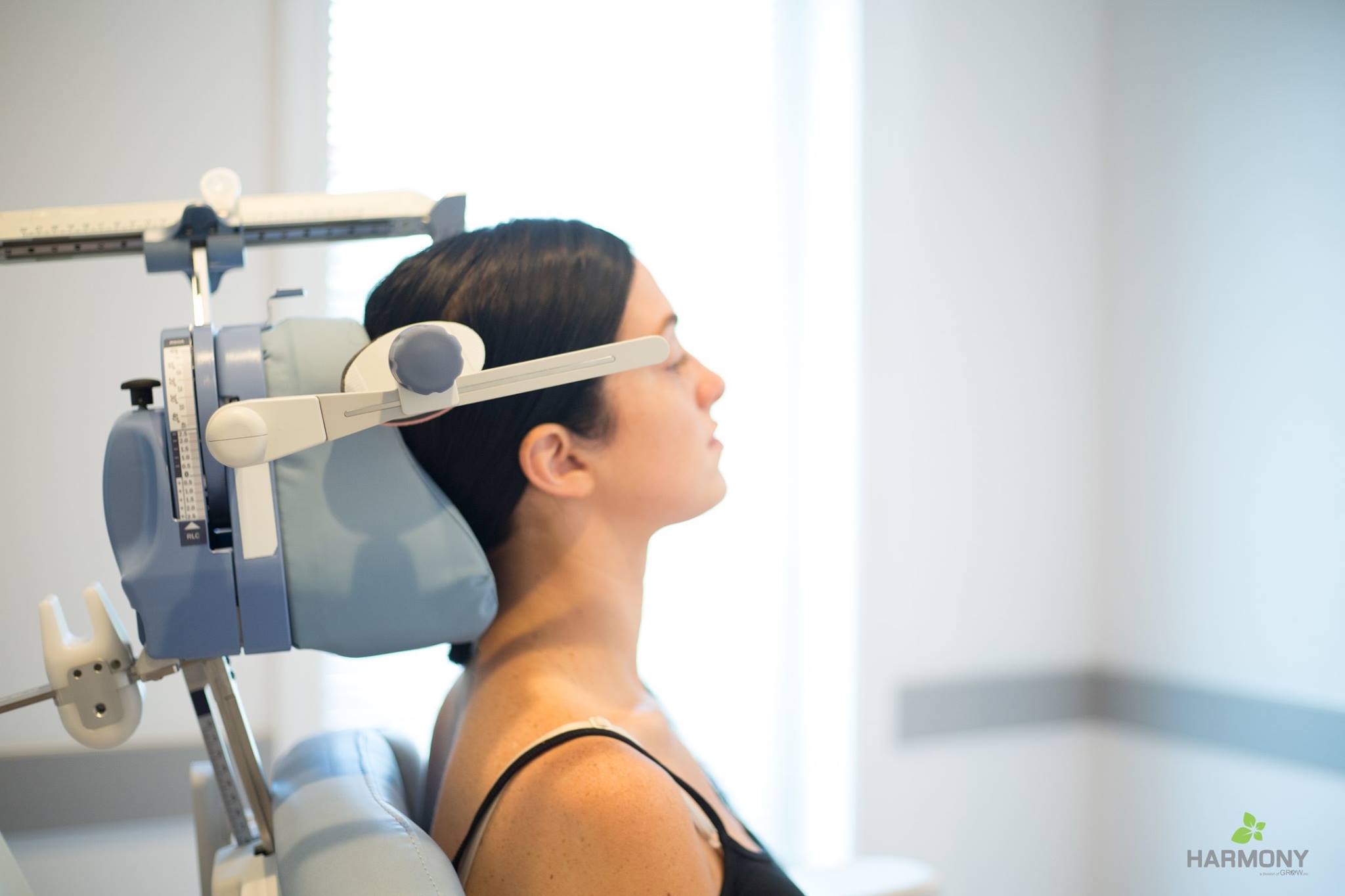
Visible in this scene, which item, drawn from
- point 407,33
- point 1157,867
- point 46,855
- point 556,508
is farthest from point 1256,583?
point 46,855

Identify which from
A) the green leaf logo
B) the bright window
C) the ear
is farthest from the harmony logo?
the ear

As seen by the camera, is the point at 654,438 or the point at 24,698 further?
the point at 654,438

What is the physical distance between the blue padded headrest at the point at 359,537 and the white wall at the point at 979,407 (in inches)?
65.1

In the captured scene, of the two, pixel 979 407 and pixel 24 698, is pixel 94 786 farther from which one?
pixel 979 407

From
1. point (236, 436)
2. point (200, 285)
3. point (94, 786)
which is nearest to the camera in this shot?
point (236, 436)

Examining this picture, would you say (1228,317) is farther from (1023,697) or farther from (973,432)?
(1023,697)

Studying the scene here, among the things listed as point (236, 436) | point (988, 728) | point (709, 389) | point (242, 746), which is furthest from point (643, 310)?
point (988, 728)

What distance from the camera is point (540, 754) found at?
0.84 metres

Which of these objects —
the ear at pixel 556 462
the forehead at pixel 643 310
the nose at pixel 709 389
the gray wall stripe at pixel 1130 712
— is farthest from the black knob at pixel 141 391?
the gray wall stripe at pixel 1130 712

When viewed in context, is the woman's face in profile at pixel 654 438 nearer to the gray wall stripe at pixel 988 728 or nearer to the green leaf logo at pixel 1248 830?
the gray wall stripe at pixel 988 728

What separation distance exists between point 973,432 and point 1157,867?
1.22 m

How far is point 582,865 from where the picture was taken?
79 centimetres

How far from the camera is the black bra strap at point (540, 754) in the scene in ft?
2.77

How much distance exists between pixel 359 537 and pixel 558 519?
0.84 ft
